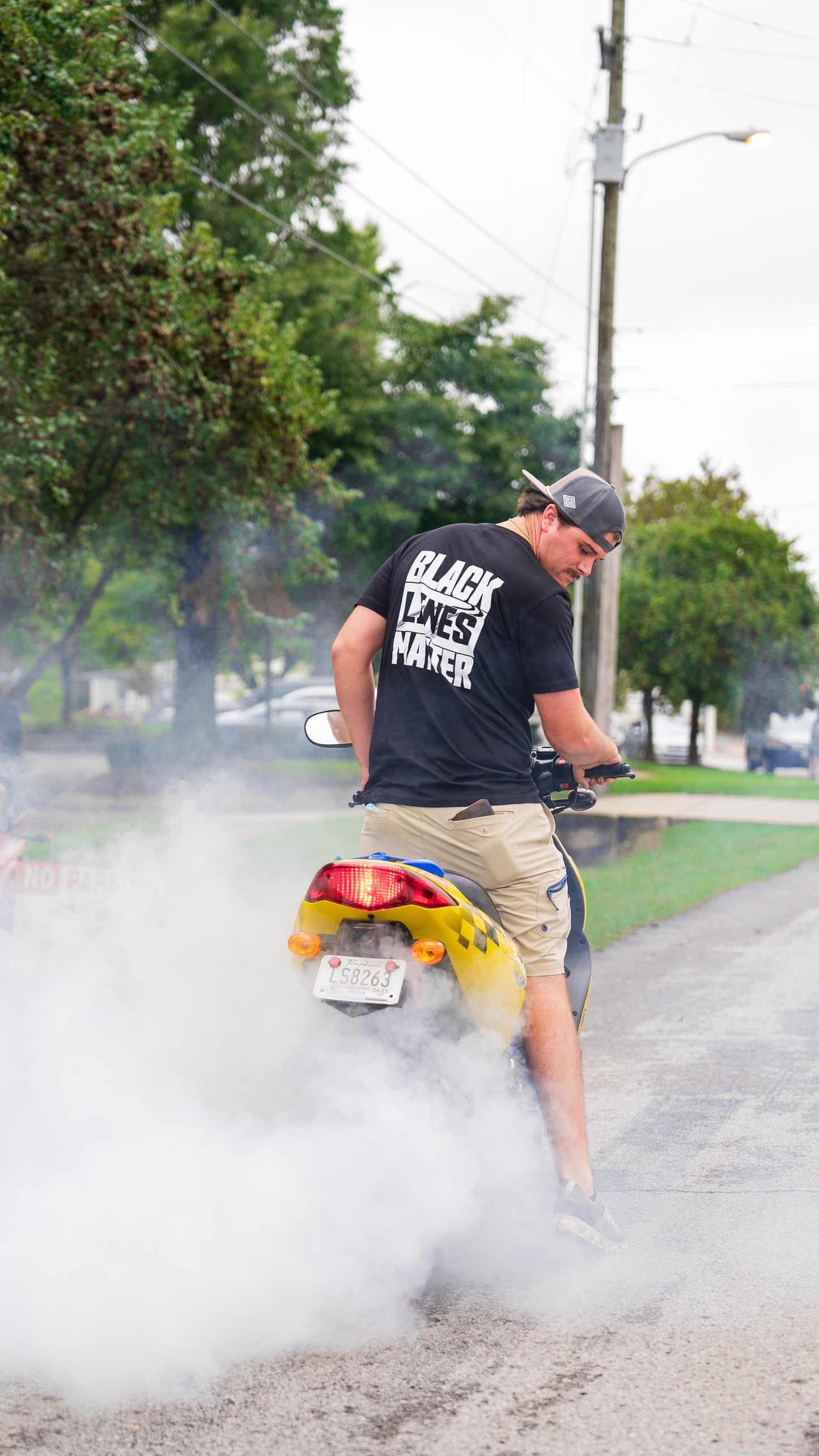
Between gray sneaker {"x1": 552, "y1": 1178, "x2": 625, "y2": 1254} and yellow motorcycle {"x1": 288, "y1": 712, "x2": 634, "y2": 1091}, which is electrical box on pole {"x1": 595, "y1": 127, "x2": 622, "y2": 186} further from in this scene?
gray sneaker {"x1": 552, "y1": 1178, "x2": 625, "y2": 1254}

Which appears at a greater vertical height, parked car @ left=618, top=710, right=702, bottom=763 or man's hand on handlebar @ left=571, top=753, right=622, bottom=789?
man's hand on handlebar @ left=571, top=753, right=622, bottom=789

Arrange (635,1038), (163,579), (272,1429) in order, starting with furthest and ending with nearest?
(163,579) < (635,1038) < (272,1429)

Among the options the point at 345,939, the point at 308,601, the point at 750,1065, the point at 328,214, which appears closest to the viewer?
the point at 345,939

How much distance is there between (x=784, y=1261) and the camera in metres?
3.62

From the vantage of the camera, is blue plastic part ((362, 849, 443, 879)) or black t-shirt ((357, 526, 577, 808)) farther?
black t-shirt ((357, 526, 577, 808))

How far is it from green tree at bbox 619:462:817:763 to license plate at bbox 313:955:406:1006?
37414mm

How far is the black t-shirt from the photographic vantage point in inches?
137

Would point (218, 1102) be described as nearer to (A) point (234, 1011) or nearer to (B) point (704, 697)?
(A) point (234, 1011)

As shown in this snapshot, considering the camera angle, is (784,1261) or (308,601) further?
(308,601)

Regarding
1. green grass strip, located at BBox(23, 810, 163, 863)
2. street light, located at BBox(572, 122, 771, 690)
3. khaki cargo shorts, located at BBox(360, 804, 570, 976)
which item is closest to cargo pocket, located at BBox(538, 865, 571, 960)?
khaki cargo shorts, located at BBox(360, 804, 570, 976)

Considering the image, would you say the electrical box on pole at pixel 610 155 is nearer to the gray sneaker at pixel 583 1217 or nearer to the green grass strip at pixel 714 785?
the green grass strip at pixel 714 785

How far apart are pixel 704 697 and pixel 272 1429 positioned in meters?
40.3

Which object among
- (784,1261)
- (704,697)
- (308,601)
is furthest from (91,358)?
(704,697)

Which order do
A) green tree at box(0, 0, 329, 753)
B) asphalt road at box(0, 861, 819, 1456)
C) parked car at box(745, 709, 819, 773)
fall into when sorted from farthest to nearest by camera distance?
parked car at box(745, 709, 819, 773), green tree at box(0, 0, 329, 753), asphalt road at box(0, 861, 819, 1456)
